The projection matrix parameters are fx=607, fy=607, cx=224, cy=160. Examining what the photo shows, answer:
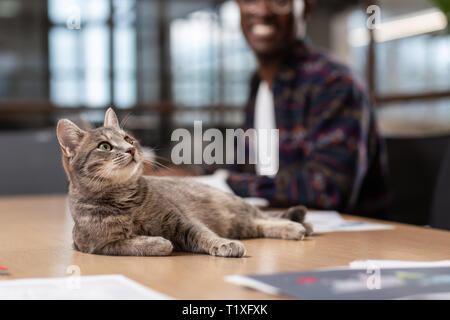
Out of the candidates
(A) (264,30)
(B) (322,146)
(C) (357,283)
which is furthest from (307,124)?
(C) (357,283)

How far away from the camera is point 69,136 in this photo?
3.17ft

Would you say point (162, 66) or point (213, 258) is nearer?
point (213, 258)

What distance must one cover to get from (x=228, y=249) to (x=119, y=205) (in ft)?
0.66

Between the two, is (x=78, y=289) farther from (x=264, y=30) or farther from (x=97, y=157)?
(x=264, y=30)

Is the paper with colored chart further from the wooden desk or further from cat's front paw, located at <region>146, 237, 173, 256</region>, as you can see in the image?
cat's front paw, located at <region>146, 237, 173, 256</region>

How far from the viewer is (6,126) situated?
459cm

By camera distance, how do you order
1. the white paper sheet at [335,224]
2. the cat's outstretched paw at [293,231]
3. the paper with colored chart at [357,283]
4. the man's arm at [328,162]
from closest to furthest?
1. the paper with colored chart at [357,283]
2. the cat's outstretched paw at [293,231]
3. the white paper sheet at [335,224]
4. the man's arm at [328,162]

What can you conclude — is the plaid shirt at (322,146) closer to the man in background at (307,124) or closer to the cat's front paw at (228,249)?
the man in background at (307,124)

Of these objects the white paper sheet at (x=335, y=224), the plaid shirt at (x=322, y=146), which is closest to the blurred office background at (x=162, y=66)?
the plaid shirt at (x=322, y=146)

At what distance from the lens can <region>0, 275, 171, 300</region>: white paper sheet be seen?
2.27 feet

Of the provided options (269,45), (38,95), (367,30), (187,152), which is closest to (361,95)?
(269,45)

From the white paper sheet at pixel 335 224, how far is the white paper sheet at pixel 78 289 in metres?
0.55

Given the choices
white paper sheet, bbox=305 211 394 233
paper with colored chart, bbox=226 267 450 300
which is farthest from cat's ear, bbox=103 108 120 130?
white paper sheet, bbox=305 211 394 233

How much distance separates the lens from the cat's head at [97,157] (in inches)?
38.1
